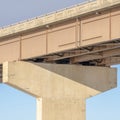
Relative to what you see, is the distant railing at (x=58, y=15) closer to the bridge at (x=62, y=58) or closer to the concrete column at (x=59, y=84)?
the bridge at (x=62, y=58)

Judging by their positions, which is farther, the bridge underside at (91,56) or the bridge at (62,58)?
the bridge underside at (91,56)

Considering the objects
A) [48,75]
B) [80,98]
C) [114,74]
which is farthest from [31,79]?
[114,74]

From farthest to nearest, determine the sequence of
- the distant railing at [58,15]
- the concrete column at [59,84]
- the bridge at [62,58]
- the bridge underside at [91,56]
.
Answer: the concrete column at [59,84] → the bridge underside at [91,56] → the bridge at [62,58] → the distant railing at [58,15]

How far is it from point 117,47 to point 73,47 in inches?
136

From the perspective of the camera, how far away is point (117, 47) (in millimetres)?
44688

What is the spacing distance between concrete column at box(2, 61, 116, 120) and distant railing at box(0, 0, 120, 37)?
354 cm

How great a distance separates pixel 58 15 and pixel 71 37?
2.25m

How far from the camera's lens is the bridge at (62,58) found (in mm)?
44188

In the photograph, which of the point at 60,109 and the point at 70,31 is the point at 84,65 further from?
the point at 70,31

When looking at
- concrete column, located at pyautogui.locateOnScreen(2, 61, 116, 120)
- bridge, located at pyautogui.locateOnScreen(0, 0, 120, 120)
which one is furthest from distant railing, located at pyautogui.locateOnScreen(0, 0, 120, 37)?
concrete column, located at pyautogui.locateOnScreen(2, 61, 116, 120)

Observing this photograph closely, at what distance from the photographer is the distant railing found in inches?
1647

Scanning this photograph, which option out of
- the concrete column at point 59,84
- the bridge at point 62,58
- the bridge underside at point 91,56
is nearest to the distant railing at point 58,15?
the bridge at point 62,58

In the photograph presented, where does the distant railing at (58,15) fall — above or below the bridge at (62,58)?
above

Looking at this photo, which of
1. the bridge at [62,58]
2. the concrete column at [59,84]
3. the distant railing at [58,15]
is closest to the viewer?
the distant railing at [58,15]
